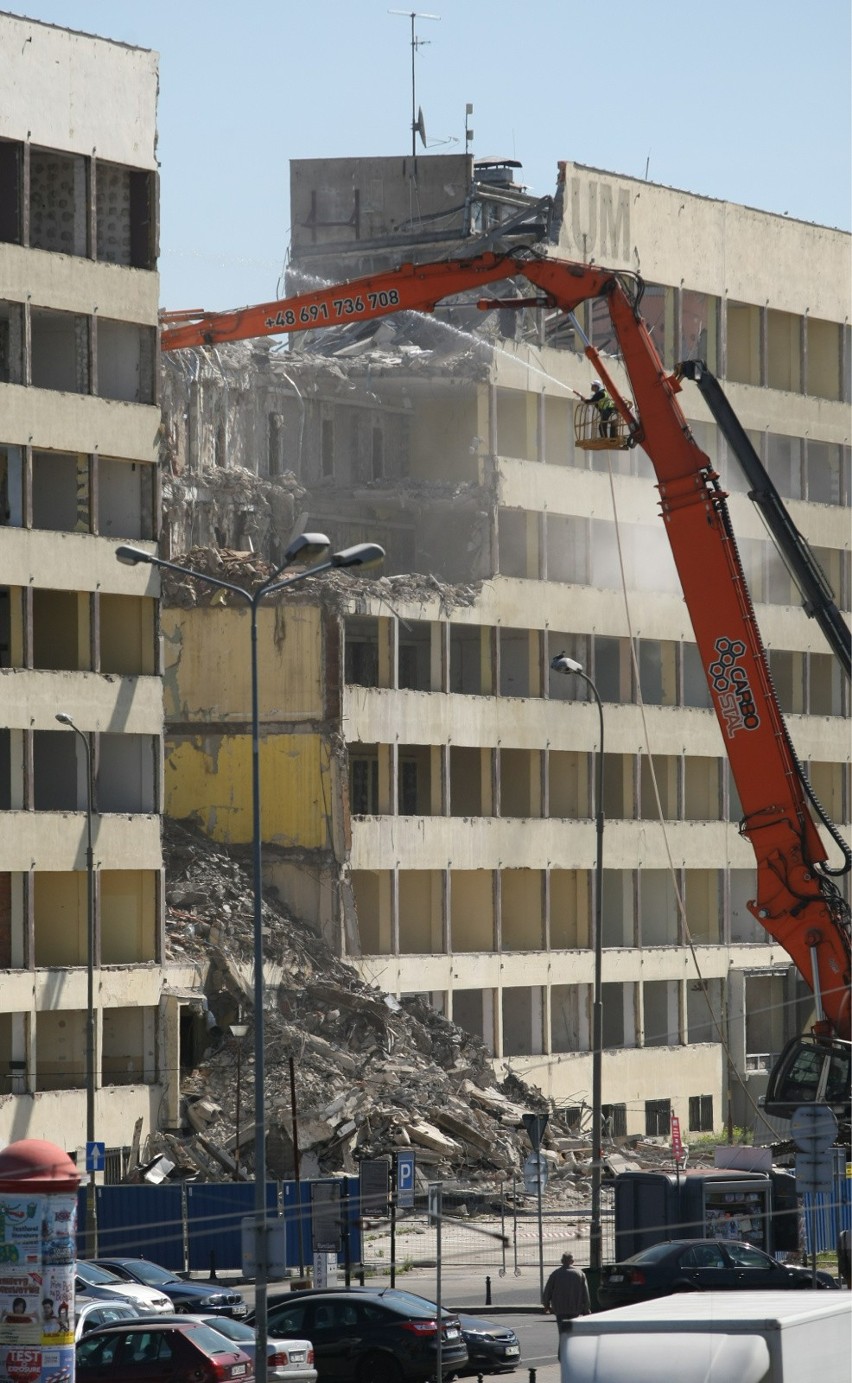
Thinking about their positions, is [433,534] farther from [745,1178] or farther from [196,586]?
[745,1178]

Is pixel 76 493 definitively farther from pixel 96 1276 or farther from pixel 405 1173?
pixel 96 1276

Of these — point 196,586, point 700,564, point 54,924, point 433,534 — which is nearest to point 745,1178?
point 700,564

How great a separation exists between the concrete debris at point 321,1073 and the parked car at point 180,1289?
420 inches

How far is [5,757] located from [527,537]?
18.5 meters

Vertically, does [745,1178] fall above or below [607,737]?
below

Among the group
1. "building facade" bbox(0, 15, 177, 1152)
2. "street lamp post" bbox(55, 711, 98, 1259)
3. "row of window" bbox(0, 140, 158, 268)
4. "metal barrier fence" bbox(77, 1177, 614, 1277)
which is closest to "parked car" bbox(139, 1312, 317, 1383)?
"metal barrier fence" bbox(77, 1177, 614, 1277)

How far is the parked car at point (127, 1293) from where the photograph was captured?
1062 inches

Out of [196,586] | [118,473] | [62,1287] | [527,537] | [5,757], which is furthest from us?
[527,537]

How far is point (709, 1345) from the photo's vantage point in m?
14.3

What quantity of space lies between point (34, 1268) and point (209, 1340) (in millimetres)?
4246

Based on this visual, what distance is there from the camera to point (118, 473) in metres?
46.7

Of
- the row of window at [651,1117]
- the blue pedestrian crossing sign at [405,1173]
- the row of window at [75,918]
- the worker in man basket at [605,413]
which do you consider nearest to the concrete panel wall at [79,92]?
the worker in man basket at [605,413]

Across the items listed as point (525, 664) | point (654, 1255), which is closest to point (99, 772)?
point (525, 664)

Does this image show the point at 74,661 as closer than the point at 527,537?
Yes
